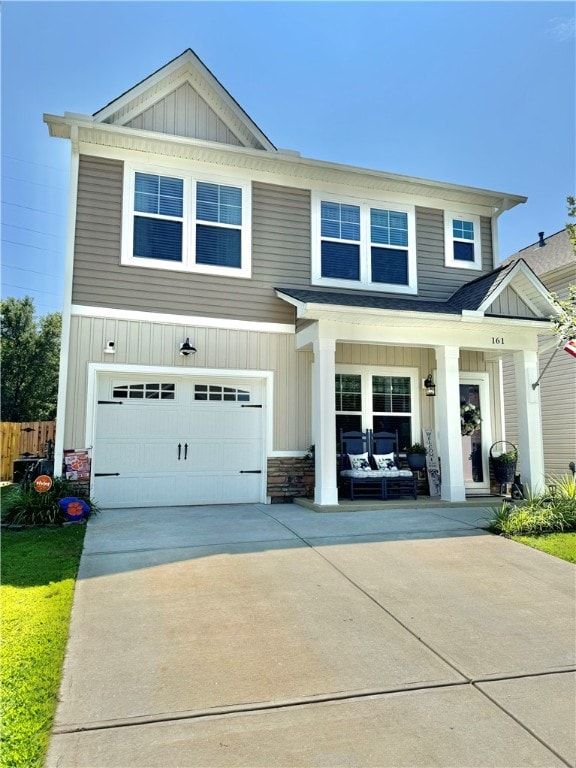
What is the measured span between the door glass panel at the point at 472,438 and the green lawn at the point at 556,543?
368cm

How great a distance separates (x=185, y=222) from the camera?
28.8 feet

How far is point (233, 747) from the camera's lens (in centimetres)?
226

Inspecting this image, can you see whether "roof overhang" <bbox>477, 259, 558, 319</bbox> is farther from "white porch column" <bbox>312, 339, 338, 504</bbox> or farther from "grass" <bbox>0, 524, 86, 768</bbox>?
"grass" <bbox>0, 524, 86, 768</bbox>

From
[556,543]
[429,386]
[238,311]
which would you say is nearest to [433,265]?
[429,386]

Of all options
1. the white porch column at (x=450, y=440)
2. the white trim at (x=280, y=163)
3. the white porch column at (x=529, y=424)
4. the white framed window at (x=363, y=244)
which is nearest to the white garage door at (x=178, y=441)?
the white framed window at (x=363, y=244)

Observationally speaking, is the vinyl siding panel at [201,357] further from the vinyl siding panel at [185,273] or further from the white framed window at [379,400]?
the white framed window at [379,400]

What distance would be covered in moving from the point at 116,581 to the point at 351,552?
2388mm

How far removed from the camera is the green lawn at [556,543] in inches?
219

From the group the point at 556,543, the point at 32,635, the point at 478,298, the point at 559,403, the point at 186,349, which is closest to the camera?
the point at 32,635

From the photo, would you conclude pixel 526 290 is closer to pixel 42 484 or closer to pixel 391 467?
pixel 391 467

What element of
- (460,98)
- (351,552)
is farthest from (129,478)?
(460,98)

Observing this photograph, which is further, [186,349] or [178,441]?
[178,441]

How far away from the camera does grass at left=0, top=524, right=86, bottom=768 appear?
2293 mm

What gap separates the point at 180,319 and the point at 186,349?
0.58 meters
